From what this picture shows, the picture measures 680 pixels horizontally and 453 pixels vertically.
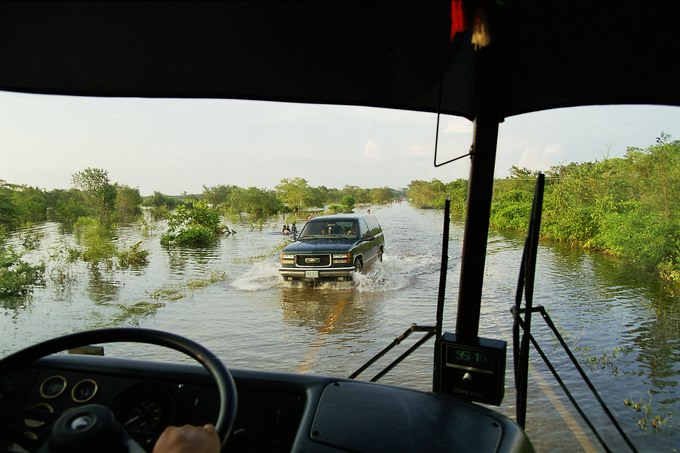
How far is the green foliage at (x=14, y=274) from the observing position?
298 inches

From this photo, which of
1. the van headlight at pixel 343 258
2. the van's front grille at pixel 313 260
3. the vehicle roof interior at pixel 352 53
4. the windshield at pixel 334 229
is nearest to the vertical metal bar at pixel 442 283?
the vehicle roof interior at pixel 352 53

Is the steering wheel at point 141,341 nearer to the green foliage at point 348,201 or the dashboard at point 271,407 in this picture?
the dashboard at point 271,407

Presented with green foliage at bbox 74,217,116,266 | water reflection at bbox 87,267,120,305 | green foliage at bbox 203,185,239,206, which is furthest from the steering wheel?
green foliage at bbox 203,185,239,206

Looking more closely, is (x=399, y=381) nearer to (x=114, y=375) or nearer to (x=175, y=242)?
(x=114, y=375)

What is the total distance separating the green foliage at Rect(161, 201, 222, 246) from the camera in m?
15.7

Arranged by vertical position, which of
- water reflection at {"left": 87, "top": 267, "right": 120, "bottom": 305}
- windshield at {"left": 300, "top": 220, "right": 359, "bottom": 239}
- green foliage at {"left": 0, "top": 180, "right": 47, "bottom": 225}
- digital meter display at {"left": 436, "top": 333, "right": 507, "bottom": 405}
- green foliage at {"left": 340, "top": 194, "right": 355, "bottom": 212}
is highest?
green foliage at {"left": 340, "top": 194, "right": 355, "bottom": 212}

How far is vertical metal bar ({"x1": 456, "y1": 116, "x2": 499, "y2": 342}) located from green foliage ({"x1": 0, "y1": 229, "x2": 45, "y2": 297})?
750 cm

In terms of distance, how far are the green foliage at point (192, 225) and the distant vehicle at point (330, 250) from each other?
6.46m

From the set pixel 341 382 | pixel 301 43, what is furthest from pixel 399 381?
pixel 301 43

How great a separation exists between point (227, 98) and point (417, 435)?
1602 mm

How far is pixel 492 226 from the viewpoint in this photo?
250cm

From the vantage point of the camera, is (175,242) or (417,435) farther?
(175,242)

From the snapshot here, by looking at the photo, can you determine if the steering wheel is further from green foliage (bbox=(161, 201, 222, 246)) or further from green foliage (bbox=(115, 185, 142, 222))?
green foliage (bbox=(161, 201, 222, 246))

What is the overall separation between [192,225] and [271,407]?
15437 mm
